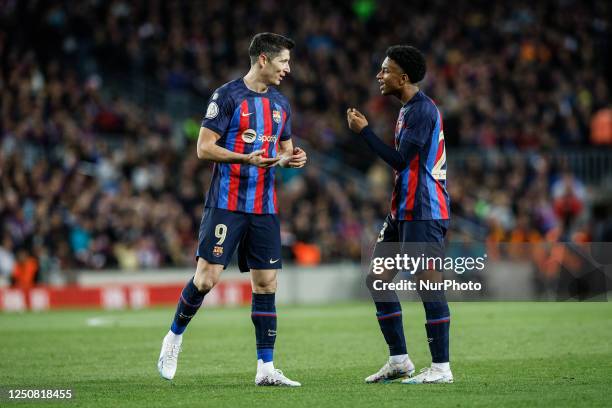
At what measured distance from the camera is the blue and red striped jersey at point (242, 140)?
905 centimetres

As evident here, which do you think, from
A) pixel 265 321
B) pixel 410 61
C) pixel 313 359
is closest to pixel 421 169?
pixel 410 61

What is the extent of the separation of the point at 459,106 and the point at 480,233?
3991mm

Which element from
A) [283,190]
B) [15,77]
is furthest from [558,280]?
[15,77]

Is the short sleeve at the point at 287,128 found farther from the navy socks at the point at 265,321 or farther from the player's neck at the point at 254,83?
the navy socks at the point at 265,321

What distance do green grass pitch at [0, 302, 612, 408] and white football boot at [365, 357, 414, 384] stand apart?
190 millimetres

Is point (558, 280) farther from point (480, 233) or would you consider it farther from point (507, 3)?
point (507, 3)

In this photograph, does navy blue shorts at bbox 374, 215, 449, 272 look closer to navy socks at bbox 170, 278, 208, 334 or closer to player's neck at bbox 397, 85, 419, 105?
player's neck at bbox 397, 85, 419, 105

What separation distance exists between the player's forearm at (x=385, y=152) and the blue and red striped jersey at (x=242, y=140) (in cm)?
88

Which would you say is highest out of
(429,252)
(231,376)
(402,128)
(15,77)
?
(15,77)

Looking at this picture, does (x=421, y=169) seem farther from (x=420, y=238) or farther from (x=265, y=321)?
(x=265, y=321)

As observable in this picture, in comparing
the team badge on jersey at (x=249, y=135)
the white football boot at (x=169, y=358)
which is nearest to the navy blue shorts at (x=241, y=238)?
the team badge on jersey at (x=249, y=135)

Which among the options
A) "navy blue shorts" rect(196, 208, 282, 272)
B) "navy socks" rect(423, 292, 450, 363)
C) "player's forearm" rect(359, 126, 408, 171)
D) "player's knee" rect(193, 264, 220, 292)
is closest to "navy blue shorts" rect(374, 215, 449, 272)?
"navy socks" rect(423, 292, 450, 363)

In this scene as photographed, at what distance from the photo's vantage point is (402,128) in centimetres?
898

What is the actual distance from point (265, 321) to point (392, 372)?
112 cm
